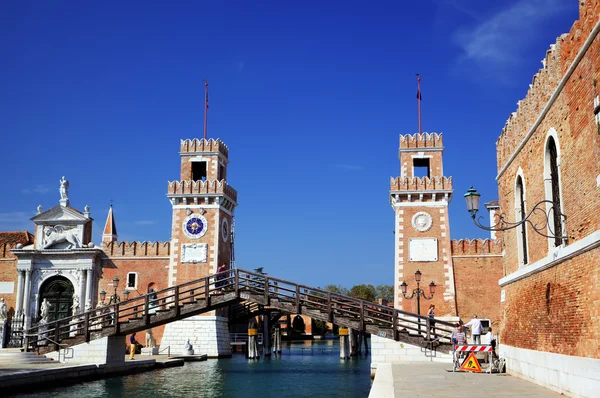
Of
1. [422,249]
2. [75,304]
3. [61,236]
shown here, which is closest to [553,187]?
[422,249]

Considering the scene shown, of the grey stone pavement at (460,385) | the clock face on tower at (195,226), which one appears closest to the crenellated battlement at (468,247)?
the clock face on tower at (195,226)

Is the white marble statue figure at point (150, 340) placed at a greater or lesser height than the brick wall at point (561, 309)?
lesser

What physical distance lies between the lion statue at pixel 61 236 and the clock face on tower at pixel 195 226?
6.64 m

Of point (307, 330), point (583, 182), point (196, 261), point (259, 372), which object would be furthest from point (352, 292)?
point (583, 182)

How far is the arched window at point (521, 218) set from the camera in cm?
1542

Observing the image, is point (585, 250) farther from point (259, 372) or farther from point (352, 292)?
point (352, 292)

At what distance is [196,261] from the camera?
38.1m

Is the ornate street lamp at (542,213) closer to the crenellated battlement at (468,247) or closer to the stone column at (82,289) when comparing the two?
the crenellated battlement at (468,247)

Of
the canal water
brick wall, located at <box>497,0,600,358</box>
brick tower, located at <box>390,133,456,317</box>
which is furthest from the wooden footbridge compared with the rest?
brick tower, located at <box>390,133,456,317</box>

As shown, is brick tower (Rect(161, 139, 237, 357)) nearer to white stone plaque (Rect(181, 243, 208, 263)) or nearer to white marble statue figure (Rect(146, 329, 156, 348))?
white stone plaque (Rect(181, 243, 208, 263))

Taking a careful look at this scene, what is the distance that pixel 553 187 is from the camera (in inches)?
514

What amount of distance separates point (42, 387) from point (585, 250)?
14.4 metres

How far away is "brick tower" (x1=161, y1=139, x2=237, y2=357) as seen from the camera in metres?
36.9

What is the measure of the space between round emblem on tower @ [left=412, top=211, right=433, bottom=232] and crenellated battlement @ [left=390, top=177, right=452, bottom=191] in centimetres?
145
